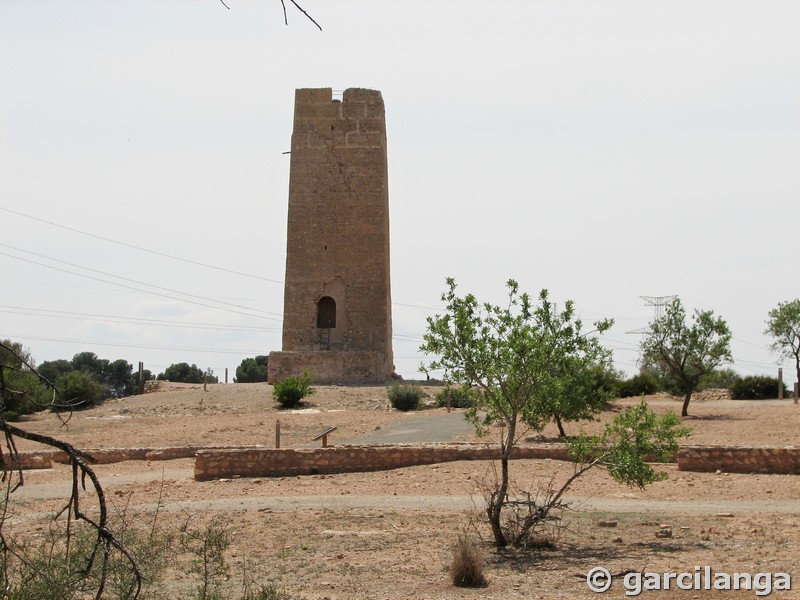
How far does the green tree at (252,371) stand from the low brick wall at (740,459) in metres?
44.6

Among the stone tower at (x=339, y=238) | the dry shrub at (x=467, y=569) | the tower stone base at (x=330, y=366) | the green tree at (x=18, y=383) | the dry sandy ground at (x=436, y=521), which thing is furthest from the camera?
the stone tower at (x=339, y=238)

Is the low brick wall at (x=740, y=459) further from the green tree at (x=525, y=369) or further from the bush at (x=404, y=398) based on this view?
the bush at (x=404, y=398)

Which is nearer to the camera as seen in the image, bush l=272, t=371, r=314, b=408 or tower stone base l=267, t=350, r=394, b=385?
bush l=272, t=371, r=314, b=408

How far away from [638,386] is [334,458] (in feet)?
64.0

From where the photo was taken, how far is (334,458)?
16156 mm

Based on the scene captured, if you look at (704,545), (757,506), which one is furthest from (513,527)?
(757,506)

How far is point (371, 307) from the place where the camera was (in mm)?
35562

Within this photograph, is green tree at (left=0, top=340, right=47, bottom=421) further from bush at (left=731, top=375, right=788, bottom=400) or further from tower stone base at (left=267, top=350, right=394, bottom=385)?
bush at (left=731, top=375, right=788, bottom=400)

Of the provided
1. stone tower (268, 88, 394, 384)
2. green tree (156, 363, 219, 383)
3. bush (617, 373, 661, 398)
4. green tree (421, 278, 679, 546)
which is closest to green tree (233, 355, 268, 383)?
green tree (156, 363, 219, 383)

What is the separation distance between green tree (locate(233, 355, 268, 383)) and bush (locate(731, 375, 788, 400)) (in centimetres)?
3092

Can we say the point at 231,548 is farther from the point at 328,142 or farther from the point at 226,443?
the point at 328,142

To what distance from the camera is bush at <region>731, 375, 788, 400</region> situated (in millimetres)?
33188

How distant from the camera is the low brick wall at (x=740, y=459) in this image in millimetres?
14641

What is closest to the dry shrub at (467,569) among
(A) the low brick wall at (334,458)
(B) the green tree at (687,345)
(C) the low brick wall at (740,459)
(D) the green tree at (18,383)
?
(D) the green tree at (18,383)
